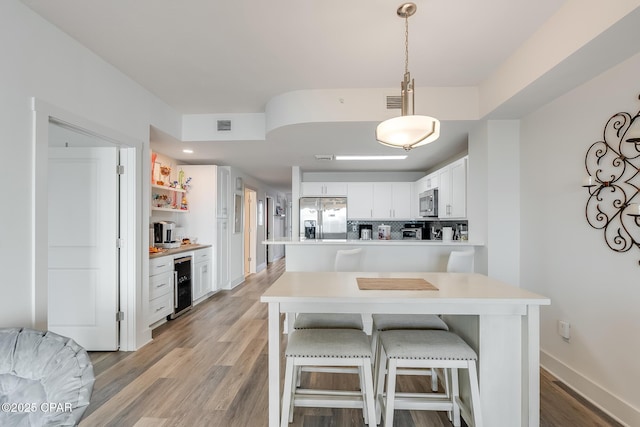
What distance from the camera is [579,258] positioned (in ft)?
7.54

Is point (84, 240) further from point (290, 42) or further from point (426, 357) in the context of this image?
point (426, 357)

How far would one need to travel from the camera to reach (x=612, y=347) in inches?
80.3

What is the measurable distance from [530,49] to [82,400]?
3.25m

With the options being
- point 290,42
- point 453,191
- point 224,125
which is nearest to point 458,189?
point 453,191

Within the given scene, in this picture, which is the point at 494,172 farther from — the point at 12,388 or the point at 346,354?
the point at 12,388

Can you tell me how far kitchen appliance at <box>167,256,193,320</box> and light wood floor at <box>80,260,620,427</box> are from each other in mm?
505

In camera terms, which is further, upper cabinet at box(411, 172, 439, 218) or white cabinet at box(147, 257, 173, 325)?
upper cabinet at box(411, 172, 439, 218)

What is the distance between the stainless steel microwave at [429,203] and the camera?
457 centimetres

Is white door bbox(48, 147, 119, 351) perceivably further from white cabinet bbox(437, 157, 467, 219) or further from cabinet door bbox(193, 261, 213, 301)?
white cabinet bbox(437, 157, 467, 219)

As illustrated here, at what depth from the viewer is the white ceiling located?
195 centimetres

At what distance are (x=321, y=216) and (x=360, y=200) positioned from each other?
0.81 metres

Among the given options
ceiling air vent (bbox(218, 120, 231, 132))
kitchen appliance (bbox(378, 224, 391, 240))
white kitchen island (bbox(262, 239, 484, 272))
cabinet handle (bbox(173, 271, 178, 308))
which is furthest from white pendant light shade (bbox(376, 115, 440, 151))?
kitchen appliance (bbox(378, 224, 391, 240))

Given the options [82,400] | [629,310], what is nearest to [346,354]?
[82,400]

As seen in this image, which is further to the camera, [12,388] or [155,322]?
[155,322]
